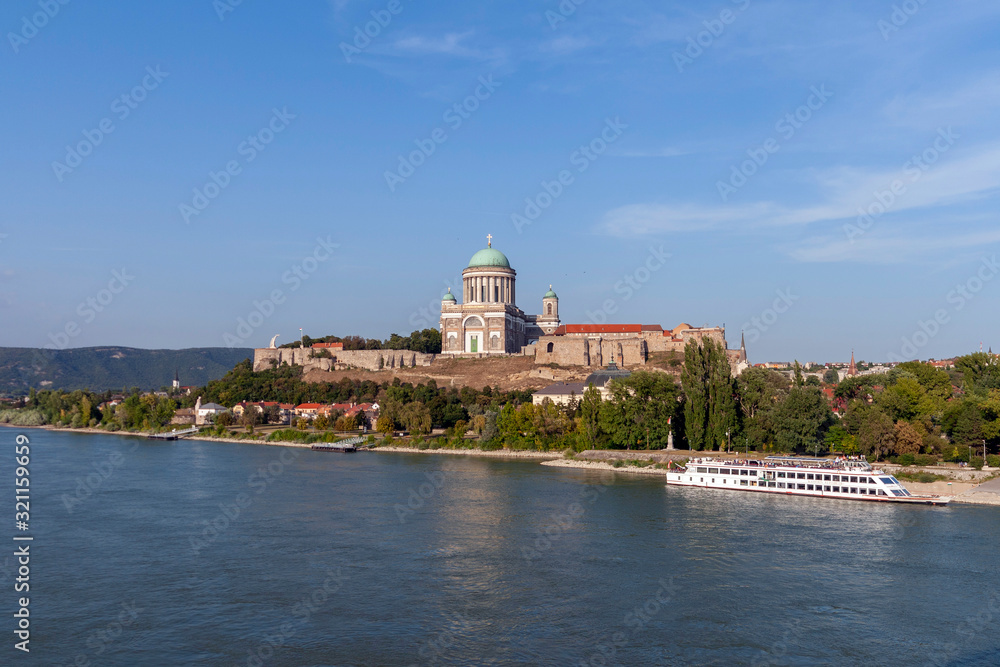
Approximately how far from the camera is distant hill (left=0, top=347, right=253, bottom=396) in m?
142

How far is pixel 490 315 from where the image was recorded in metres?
70.0

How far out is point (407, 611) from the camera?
15.0 metres

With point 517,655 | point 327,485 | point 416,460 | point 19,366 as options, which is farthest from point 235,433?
point 19,366

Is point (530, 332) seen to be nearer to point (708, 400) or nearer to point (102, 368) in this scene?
point (708, 400)

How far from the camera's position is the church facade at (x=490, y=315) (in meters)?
70.0

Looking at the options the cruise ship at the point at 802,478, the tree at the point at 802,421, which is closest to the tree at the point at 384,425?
the cruise ship at the point at 802,478

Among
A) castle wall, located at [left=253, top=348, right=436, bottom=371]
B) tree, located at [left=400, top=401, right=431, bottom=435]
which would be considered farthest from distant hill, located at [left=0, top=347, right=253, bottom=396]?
tree, located at [left=400, top=401, right=431, bottom=435]

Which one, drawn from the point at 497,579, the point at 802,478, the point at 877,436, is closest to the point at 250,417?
the point at 802,478

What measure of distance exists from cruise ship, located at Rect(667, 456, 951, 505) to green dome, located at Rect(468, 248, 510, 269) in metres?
43.7

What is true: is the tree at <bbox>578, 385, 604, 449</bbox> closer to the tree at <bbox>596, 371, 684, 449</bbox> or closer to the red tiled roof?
the tree at <bbox>596, 371, 684, 449</bbox>

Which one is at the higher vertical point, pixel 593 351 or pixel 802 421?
pixel 593 351

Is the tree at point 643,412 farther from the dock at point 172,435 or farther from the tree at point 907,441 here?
the dock at point 172,435

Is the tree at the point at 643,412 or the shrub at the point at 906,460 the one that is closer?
the shrub at the point at 906,460

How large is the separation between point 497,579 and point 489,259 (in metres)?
58.1
